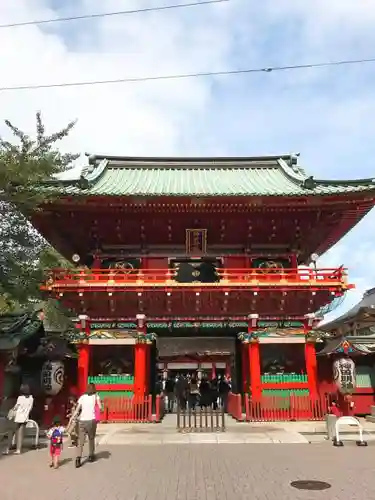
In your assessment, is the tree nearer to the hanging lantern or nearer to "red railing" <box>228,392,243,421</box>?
"red railing" <box>228,392,243,421</box>

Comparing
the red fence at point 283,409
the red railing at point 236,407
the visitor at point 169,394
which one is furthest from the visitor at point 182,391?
the red fence at point 283,409

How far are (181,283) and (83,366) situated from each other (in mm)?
5459

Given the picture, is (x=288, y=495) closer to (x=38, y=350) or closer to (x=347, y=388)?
(x=347, y=388)

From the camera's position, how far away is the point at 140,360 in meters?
18.4

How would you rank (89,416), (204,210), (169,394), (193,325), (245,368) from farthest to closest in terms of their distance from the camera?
(169,394) < (245,368) < (193,325) < (204,210) < (89,416)

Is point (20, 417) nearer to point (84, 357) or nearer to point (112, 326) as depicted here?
point (84, 357)

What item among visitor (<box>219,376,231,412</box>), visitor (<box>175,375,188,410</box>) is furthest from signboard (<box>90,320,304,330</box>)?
visitor (<box>219,376,231,412</box>)

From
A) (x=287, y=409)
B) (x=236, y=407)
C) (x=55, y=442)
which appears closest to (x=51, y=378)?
(x=55, y=442)

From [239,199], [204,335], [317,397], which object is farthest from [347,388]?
[239,199]

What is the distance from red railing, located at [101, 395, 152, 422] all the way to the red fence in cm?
383

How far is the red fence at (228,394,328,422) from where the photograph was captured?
17.3 metres

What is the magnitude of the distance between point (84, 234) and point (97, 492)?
47.9ft

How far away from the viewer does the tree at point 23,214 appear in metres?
12.8

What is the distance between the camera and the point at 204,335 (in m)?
20.9
